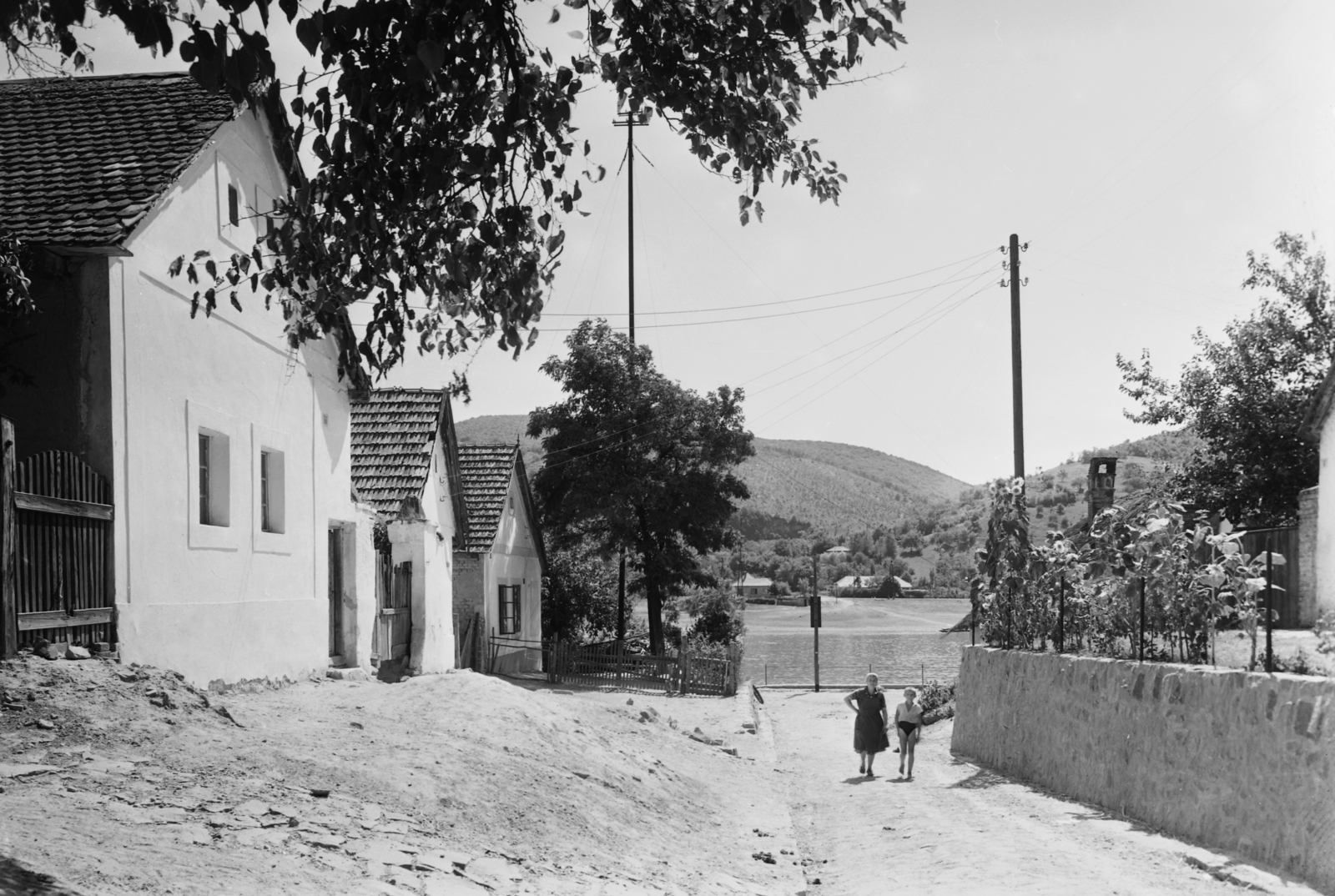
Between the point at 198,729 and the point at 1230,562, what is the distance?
9.33m

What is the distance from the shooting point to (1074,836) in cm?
1112

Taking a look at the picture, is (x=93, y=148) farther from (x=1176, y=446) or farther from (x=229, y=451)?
(x=1176, y=446)

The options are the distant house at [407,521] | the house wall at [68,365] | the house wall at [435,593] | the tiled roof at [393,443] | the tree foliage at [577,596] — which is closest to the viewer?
the house wall at [68,365]

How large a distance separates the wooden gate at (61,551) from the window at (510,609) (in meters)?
20.1

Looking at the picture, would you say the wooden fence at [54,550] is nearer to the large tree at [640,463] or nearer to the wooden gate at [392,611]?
the wooden gate at [392,611]

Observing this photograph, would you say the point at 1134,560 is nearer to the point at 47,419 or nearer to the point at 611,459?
the point at 47,419

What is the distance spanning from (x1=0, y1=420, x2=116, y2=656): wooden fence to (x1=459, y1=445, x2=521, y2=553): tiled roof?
1746 centimetres

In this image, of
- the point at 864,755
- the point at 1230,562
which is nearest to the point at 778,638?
the point at 864,755

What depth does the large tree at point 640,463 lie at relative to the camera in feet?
120

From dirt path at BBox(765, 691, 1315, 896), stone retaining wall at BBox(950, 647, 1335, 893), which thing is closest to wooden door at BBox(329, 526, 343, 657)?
dirt path at BBox(765, 691, 1315, 896)

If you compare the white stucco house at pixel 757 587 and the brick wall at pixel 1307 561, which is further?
the white stucco house at pixel 757 587

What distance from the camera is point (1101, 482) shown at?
2766cm

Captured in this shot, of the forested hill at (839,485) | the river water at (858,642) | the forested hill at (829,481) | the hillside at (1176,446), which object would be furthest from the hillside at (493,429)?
the hillside at (1176,446)

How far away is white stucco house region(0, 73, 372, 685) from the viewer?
33.7 feet
